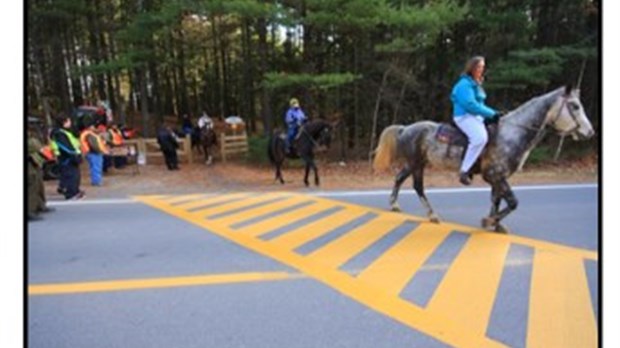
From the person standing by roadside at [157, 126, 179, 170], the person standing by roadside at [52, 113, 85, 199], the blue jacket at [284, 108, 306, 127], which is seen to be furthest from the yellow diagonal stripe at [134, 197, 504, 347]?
the person standing by roadside at [157, 126, 179, 170]

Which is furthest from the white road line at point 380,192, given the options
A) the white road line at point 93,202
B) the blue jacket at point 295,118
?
the blue jacket at point 295,118

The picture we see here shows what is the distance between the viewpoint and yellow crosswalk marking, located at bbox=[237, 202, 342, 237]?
7.03 m

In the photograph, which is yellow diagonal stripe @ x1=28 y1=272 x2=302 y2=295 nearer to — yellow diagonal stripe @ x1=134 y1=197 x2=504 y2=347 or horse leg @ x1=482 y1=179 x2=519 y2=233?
yellow diagonal stripe @ x1=134 y1=197 x2=504 y2=347

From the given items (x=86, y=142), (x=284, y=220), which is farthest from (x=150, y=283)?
(x=86, y=142)

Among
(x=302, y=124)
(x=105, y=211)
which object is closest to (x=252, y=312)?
(x=105, y=211)

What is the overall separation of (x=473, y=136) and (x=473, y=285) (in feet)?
8.29

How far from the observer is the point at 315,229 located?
710 cm

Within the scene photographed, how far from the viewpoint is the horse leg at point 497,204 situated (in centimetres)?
662

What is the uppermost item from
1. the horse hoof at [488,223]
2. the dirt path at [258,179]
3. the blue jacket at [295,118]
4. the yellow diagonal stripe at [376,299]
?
the blue jacket at [295,118]

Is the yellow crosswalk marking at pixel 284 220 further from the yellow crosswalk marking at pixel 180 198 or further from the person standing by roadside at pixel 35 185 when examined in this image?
the person standing by roadside at pixel 35 185

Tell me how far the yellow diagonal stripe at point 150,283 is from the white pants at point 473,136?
10.0 ft

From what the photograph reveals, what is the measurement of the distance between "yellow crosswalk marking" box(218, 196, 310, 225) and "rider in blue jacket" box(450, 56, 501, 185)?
340 cm

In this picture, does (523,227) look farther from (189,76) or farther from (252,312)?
(189,76)

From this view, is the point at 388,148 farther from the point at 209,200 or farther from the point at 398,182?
the point at 209,200
